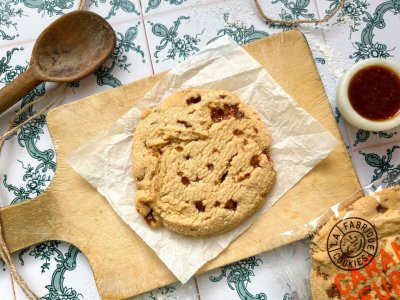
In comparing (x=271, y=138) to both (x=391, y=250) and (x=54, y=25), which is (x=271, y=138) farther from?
(x=54, y=25)

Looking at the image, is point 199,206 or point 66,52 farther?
point 66,52

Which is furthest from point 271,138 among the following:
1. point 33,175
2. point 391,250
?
point 33,175

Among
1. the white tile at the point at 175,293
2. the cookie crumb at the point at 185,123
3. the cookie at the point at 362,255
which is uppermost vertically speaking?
the cookie crumb at the point at 185,123

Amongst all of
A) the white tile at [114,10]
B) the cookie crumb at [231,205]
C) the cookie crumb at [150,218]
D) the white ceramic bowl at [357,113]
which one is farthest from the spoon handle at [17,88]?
the white ceramic bowl at [357,113]

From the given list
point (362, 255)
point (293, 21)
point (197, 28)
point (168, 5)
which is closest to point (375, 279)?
point (362, 255)

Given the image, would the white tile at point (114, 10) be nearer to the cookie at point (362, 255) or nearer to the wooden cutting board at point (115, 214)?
the wooden cutting board at point (115, 214)

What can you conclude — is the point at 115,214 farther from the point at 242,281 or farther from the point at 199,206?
the point at 242,281
